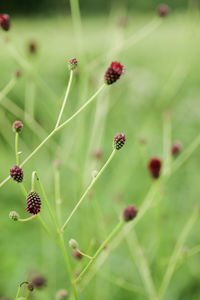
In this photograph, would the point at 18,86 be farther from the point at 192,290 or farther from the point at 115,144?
the point at 115,144

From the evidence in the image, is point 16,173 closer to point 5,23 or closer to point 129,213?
point 129,213

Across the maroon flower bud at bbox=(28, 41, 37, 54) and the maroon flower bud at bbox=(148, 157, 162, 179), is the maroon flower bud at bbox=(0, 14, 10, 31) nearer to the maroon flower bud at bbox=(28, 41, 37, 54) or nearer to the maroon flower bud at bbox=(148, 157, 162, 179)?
the maroon flower bud at bbox=(28, 41, 37, 54)

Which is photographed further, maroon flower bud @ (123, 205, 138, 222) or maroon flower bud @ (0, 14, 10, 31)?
maroon flower bud @ (0, 14, 10, 31)

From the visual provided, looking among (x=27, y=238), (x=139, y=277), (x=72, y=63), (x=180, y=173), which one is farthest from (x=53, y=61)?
(x=72, y=63)

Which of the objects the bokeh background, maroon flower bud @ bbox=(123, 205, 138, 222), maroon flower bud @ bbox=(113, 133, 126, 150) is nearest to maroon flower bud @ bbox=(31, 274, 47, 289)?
the bokeh background

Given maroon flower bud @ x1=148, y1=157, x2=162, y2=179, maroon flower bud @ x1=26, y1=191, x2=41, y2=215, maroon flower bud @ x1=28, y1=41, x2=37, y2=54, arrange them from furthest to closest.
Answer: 1. maroon flower bud @ x1=28, y1=41, x2=37, y2=54
2. maroon flower bud @ x1=148, y1=157, x2=162, y2=179
3. maroon flower bud @ x1=26, y1=191, x2=41, y2=215

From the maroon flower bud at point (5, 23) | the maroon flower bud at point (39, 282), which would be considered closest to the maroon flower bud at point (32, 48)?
the maroon flower bud at point (5, 23)

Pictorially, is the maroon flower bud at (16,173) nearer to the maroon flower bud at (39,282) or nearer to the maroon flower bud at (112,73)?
the maroon flower bud at (112,73)

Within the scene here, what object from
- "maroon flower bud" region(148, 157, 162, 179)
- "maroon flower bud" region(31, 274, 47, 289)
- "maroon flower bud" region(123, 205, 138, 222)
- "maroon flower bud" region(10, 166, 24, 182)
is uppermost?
"maroon flower bud" region(10, 166, 24, 182)

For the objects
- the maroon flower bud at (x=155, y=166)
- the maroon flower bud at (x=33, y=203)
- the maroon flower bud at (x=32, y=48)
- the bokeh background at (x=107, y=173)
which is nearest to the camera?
the maroon flower bud at (x=33, y=203)
